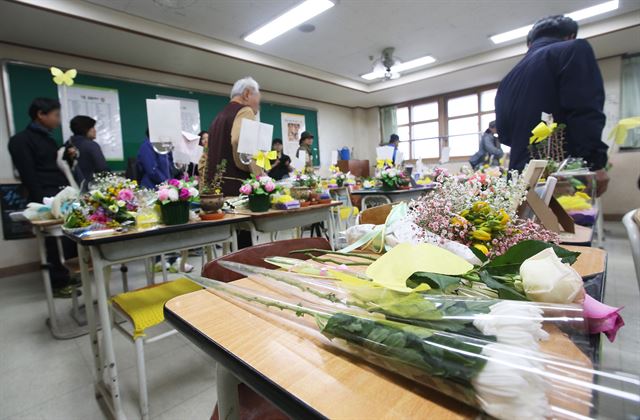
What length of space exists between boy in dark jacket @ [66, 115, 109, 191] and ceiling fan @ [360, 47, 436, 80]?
4.42 metres

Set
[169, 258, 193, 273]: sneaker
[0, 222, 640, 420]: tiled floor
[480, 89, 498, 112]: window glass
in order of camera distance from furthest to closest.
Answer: [480, 89, 498, 112]: window glass, [169, 258, 193, 273]: sneaker, [0, 222, 640, 420]: tiled floor

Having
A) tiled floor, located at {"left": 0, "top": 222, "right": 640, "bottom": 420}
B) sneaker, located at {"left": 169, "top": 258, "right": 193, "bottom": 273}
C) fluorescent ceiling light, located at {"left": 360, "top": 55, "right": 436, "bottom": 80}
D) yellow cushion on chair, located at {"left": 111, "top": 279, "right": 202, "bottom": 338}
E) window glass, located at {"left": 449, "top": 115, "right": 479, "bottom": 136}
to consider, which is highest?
fluorescent ceiling light, located at {"left": 360, "top": 55, "right": 436, "bottom": 80}

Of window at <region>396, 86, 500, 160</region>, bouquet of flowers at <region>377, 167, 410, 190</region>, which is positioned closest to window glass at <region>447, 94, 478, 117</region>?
window at <region>396, 86, 500, 160</region>

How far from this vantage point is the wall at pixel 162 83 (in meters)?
3.93

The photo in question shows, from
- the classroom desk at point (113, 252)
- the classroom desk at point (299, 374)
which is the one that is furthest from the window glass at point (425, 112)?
the classroom desk at point (299, 374)

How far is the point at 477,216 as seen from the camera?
78 cm

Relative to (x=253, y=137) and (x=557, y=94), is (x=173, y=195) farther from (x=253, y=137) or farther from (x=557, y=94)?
(x=557, y=94)

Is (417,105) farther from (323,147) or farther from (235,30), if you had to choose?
(235,30)

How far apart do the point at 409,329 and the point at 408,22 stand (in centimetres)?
496

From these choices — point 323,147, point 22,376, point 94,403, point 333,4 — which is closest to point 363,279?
point 94,403

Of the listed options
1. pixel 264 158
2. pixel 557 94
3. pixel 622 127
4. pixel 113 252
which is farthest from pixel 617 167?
pixel 113 252

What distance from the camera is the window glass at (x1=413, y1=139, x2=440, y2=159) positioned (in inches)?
319

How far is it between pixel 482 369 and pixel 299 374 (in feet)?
0.70

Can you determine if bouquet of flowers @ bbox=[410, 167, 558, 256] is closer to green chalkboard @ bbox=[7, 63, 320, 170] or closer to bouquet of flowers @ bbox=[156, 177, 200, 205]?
bouquet of flowers @ bbox=[156, 177, 200, 205]
